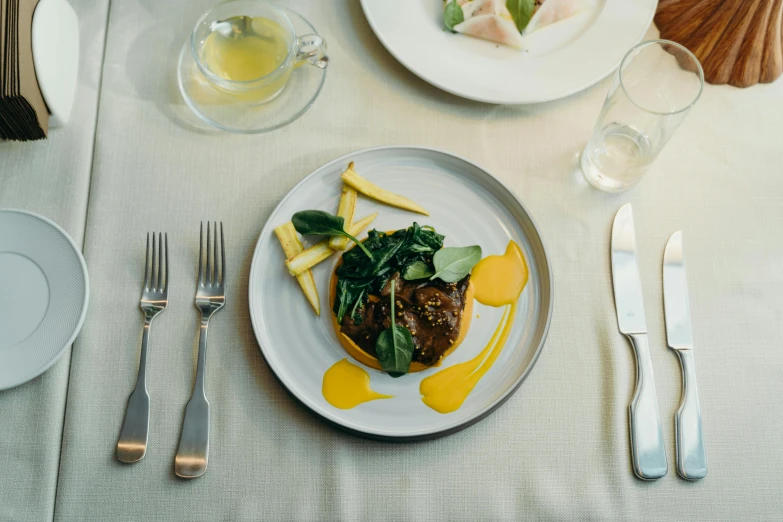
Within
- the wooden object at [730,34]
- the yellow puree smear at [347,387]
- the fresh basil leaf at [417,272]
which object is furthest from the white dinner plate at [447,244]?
the wooden object at [730,34]

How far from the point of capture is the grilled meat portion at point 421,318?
1039 millimetres

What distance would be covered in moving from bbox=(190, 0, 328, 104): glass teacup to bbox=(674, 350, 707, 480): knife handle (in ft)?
3.16

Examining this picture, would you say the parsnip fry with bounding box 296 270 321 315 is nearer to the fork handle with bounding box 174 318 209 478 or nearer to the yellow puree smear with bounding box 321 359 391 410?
the yellow puree smear with bounding box 321 359 391 410

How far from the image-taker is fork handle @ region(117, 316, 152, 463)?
104cm

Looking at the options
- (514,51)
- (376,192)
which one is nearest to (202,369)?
(376,192)

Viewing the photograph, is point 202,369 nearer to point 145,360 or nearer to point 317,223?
point 145,360

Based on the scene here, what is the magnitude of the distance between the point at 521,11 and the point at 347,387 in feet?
2.91

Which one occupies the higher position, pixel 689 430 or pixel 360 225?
pixel 360 225

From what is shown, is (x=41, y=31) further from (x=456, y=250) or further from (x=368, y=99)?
(x=456, y=250)

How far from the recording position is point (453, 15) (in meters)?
1.31

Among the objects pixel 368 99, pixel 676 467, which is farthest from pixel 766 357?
pixel 368 99

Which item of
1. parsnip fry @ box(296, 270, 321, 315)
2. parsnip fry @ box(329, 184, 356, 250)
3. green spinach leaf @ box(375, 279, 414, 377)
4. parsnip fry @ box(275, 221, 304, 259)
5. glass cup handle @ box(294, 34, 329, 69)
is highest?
glass cup handle @ box(294, 34, 329, 69)

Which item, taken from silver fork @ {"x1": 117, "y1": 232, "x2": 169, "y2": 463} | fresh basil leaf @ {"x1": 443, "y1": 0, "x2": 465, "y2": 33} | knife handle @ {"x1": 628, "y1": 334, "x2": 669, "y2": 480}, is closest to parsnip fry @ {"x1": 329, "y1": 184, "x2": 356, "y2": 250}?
silver fork @ {"x1": 117, "y1": 232, "x2": 169, "y2": 463}

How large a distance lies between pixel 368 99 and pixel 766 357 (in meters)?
0.97
